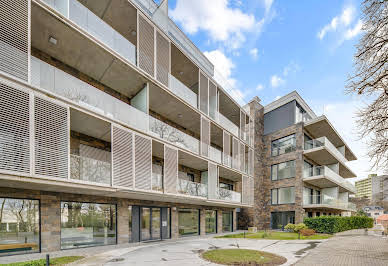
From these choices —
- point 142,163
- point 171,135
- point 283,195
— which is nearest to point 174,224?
point 171,135

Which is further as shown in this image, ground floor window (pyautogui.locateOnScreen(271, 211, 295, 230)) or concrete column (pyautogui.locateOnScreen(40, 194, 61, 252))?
ground floor window (pyautogui.locateOnScreen(271, 211, 295, 230))

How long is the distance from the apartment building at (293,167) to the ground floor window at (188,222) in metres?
9.57

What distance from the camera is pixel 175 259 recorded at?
9500mm

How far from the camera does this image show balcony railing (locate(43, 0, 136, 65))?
9.87 m

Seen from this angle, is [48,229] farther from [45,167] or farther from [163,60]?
[163,60]

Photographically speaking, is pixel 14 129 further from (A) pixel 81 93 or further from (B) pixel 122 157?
(B) pixel 122 157

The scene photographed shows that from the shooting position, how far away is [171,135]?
49.7 ft

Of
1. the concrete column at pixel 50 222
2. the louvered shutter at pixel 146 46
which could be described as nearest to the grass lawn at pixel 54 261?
the concrete column at pixel 50 222

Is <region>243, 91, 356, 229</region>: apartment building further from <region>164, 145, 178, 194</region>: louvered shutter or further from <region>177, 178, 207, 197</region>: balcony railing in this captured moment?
<region>164, 145, 178, 194</region>: louvered shutter

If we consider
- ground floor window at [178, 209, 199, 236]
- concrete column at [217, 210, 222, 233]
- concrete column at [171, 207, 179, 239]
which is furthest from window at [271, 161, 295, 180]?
concrete column at [171, 207, 179, 239]

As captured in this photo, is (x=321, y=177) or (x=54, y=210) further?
(x=321, y=177)

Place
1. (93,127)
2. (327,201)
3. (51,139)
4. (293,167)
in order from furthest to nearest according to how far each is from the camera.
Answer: (293,167), (327,201), (93,127), (51,139)

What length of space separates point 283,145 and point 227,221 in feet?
35.8

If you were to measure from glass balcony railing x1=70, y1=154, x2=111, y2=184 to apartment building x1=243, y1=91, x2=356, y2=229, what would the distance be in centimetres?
1969
